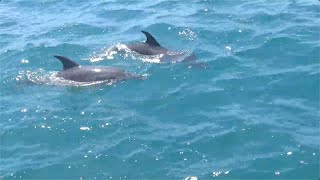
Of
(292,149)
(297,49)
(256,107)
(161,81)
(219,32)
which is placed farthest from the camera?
(219,32)

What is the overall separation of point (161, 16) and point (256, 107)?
7.74 meters

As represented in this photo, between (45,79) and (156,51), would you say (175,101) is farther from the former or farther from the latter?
(45,79)

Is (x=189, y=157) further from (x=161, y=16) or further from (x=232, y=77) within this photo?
(x=161, y=16)

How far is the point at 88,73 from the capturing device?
1380 cm

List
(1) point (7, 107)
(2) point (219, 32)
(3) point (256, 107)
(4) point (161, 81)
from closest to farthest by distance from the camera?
(3) point (256, 107) → (1) point (7, 107) → (4) point (161, 81) → (2) point (219, 32)

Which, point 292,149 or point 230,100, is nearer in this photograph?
point 292,149

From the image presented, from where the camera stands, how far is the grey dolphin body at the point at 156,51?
14.6 m

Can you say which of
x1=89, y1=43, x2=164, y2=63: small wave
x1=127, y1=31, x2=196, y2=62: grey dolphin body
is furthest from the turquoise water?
x1=127, y1=31, x2=196, y2=62: grey dolphin body

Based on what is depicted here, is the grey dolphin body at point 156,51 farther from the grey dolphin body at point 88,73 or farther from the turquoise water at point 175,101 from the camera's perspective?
the grey dolphin body at point 88,73

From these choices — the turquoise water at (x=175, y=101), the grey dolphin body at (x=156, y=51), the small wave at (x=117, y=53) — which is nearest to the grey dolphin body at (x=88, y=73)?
the turquoise water at (x=175, y=101)

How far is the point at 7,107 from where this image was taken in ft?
41.4

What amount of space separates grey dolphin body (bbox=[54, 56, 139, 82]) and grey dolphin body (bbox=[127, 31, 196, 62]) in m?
1.44

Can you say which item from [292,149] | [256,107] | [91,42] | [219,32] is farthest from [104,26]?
[292,149]

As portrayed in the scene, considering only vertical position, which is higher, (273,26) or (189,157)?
(273,26)
